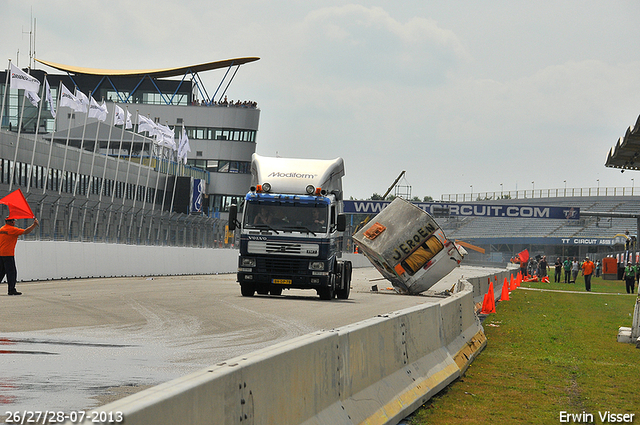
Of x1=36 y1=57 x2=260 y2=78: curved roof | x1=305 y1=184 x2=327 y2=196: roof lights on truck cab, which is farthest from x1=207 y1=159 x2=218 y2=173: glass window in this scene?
x1=305 y1=184 x2=327 y2=196: roof lights on truck cab

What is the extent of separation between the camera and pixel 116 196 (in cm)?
7094

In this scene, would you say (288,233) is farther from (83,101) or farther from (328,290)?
(83,101)

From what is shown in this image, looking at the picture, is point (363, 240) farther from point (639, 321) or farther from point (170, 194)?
point (170, 194)

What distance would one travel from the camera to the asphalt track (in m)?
7.81

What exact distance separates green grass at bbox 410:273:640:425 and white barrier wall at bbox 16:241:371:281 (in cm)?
1385

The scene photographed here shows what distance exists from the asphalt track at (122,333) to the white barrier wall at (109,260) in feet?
6.18

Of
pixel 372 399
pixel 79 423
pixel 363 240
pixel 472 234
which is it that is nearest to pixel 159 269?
pixel 363 240

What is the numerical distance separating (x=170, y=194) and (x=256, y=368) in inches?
3072

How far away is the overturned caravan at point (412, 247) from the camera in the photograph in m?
29.0

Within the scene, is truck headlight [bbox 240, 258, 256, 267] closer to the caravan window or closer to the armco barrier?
the caravan window

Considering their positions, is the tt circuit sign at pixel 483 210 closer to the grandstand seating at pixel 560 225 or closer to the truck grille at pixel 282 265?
the grandstand seating at pixel 560 225

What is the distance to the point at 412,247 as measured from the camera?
29094 millimetres

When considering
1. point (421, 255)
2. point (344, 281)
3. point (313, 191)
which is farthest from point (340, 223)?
point (421, 255)

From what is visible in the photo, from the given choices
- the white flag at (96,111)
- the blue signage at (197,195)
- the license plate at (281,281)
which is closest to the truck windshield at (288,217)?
the license plate at (281,281)
